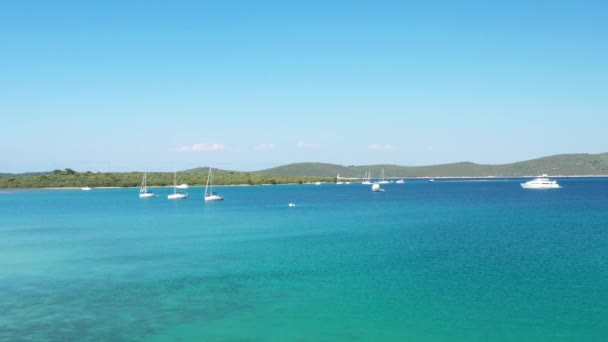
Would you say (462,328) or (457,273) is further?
(457,273)

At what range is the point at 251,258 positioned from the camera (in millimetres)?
41188

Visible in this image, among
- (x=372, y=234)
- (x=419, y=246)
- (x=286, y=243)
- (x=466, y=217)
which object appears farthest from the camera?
(x=466, y=217)

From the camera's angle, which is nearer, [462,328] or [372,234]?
[462,328]

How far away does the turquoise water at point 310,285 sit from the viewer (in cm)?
2286

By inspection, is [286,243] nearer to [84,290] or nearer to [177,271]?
[177,271]

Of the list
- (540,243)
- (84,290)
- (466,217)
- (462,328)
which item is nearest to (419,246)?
(540,243)

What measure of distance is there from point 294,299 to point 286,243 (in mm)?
22138

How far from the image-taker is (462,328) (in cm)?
2281

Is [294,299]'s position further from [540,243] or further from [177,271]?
[540,243]

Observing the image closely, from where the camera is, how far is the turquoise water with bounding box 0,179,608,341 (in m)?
22.9

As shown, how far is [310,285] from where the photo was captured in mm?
31297

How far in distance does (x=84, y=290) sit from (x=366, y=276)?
54.0ft

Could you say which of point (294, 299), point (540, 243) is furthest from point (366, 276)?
point (540, 243)

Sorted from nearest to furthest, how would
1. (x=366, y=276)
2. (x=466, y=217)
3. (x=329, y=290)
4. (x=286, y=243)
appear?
(x=329, y=290)
(x=366, y=276)
(x=286, y=243)
(x=466, y=217)
